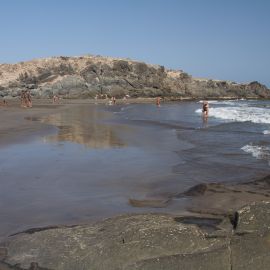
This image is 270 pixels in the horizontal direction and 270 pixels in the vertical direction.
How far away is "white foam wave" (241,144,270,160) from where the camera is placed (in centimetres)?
1433

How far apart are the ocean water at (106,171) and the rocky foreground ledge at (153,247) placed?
1.63m

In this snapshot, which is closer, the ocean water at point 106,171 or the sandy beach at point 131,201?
the sandy beach at point 131,201

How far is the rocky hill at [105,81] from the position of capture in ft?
266

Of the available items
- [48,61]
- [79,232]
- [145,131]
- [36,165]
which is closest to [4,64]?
[48,61]

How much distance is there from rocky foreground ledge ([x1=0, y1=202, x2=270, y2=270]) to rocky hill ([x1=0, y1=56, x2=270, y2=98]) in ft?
233

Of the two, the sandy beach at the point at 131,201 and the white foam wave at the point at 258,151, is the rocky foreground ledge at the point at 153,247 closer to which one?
the sandy beach at the point at 131,201

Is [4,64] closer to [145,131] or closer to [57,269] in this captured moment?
[145,131]

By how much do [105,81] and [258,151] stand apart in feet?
230

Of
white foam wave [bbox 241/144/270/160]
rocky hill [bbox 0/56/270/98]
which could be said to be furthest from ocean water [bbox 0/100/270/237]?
rocky hill [bbox 0/56/270/98]

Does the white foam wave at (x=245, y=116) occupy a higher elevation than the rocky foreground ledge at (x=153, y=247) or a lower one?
lower

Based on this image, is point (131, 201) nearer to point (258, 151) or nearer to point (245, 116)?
point (258, 151)

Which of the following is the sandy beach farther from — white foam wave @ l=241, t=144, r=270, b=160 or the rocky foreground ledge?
white foam wave @ l=241, t=144, r=270, b=160

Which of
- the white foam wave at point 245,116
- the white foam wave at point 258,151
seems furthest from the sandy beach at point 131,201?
the white foam wave at point 245,116

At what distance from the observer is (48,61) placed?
9994cm
